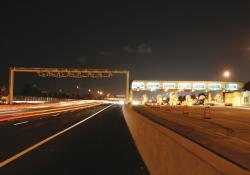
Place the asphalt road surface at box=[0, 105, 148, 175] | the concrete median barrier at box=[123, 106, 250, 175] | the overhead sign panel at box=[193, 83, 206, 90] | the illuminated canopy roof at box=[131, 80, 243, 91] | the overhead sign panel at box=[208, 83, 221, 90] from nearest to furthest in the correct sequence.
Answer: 1. the concrete median barrier at box=[123, 106, 250, 175]
2. the asphalt road surface at box=[0, 105, 148, 175]
3. the overhead sign panel at box=[193, 83, 206, 90]
4. the illuminated canopy roof at box=[131, 80, 243, 91]
5. the overhead sign panel at box=[208, 83, 221, 90]

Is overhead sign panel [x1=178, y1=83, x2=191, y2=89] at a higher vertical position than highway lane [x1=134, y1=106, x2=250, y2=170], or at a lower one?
higher

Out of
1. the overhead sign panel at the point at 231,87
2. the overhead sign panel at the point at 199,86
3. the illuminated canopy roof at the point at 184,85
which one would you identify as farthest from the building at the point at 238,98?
the overhead sign panel at the point at 199,86

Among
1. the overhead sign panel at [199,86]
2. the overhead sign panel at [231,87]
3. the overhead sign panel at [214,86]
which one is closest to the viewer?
the overhead sign panel at [199,86]

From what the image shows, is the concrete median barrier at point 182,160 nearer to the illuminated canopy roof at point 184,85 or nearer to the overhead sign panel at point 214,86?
the illuminated canopy roof at point 184,85

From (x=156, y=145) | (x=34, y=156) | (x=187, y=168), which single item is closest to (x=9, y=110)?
(x=34, y=156)

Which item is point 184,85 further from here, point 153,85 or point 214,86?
point 153,85

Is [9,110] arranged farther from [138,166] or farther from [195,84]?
[195,84]

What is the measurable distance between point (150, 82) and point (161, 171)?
97.2 meters

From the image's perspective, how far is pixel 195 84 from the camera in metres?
104

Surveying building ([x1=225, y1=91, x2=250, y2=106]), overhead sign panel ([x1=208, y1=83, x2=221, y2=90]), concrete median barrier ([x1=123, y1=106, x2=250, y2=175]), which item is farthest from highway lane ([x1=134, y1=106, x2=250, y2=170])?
overhead sign panel ([x1=208, y1=83, x2=221, y2=90])

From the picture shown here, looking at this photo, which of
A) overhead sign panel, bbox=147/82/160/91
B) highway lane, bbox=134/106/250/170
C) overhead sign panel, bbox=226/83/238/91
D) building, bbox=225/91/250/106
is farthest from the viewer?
overhead sign panel, bbox=147/82/160/91

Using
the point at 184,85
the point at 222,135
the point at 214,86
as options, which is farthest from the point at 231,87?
the point at 222,135

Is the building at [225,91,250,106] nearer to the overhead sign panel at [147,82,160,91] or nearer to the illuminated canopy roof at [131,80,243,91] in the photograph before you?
the illuminated canopy roof at [131,80,243,91]

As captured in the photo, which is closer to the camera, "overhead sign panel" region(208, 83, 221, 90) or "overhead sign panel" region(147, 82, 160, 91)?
"overhead sign panel" region(208, 83, 221, 90)
